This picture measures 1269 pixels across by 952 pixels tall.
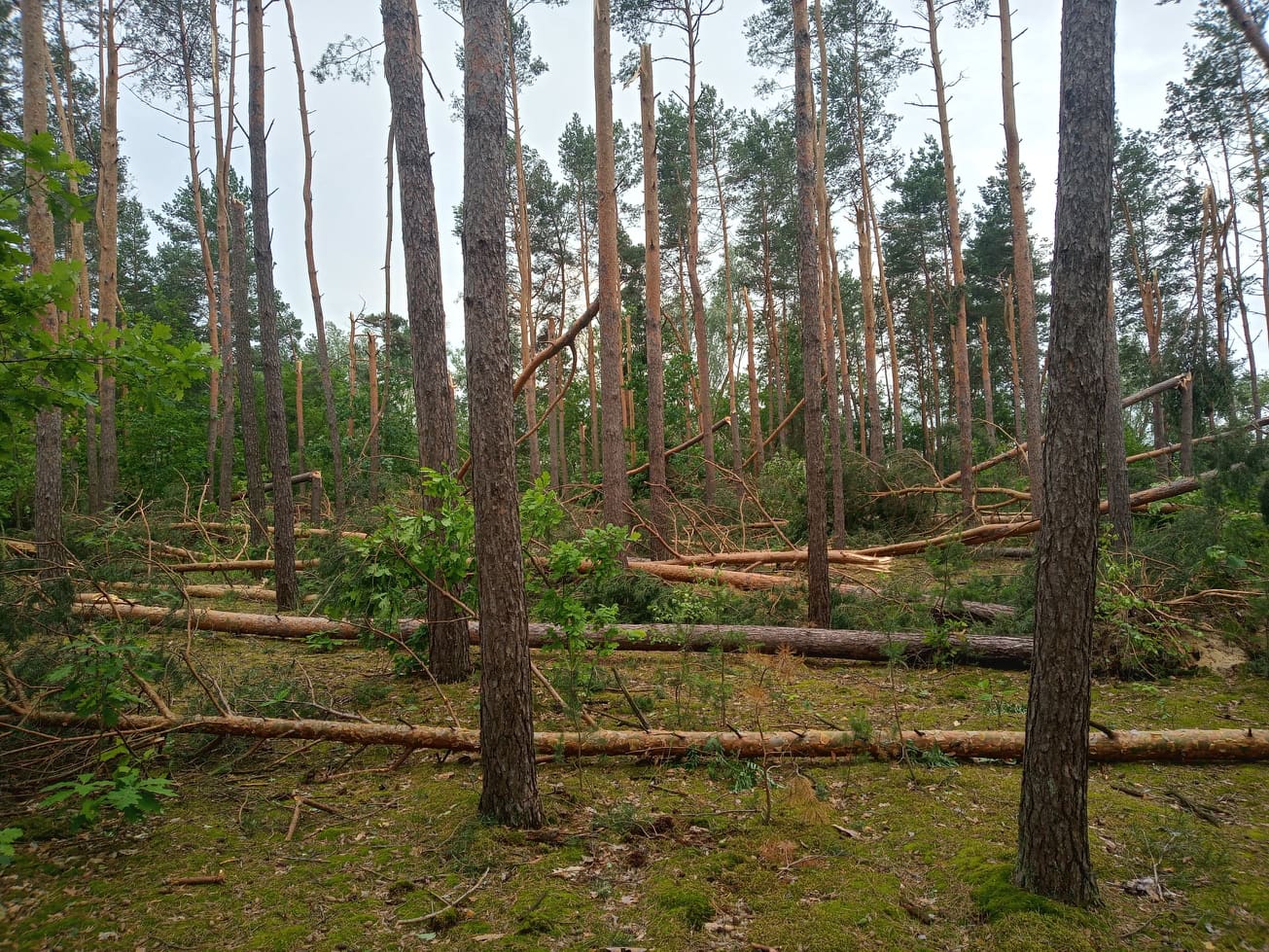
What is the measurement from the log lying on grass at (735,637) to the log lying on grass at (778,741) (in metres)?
1.98

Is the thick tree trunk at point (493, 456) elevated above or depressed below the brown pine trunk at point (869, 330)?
below

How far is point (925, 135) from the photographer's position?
923 inches

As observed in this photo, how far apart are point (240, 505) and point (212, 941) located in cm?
1632

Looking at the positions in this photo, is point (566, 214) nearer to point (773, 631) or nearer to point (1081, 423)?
point (773, 631)

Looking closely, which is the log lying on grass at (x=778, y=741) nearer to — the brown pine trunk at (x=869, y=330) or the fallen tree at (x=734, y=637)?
the fallen tree at (x=734, y=637)

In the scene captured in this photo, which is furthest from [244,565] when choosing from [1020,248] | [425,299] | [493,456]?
[1020,248]

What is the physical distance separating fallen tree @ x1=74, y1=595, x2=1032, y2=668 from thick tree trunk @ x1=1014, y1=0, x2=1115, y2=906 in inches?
157

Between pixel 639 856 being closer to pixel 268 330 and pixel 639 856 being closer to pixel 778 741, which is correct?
pixel 778 741

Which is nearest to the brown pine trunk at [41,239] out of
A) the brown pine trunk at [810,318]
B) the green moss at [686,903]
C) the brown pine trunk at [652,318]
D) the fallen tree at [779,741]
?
the fallen tree at [779,741]

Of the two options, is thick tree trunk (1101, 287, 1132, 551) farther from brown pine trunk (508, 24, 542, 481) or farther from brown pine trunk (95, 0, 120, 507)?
brown pine trunk (95, 0, 120, 507)

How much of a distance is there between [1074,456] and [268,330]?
387 inches

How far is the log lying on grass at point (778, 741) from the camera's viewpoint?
181 inches

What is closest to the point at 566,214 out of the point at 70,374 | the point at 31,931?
the point at 70,374

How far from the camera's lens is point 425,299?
6.44 metres
